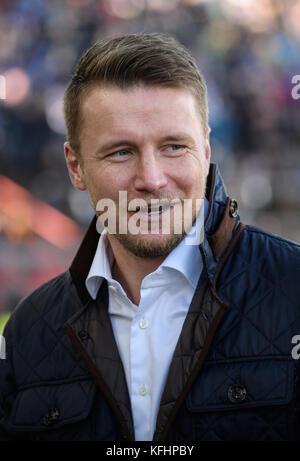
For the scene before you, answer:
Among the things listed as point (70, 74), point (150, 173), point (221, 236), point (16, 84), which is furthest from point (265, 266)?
point (16, 84)

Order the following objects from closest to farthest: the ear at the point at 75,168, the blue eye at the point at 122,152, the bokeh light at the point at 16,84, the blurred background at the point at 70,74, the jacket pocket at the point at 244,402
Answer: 1. the jacket pocket at the point at 244,402
2. the blue eye at the point at 122,152
3. the ear at the point at 75,168
4. the blurred background at the point at 70,74
5. the bokeh light at the point at 16,84

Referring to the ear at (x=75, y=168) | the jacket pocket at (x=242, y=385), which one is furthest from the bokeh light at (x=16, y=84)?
the jacket pocket at (x=242, y=385)

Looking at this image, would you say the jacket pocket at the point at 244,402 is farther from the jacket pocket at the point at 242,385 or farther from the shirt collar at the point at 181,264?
the shirt collar at the point at 181,264

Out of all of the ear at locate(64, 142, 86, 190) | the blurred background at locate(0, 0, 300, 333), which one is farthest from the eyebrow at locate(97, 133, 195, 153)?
the blurred background at locate(0, 0, 300, 333)

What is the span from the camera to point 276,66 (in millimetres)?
8289

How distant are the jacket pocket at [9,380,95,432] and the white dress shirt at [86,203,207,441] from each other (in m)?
0.15

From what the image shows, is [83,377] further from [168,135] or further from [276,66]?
[276,66]

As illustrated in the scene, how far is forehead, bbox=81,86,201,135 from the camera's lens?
1878 mm

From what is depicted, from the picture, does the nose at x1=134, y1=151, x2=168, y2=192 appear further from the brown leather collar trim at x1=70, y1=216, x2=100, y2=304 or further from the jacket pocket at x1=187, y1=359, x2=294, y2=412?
→ the jacket pocket at x1=187, y1=359, x2=294, y2=412

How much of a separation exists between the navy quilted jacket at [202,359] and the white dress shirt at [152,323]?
0.05 metres

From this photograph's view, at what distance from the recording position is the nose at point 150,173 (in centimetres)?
187

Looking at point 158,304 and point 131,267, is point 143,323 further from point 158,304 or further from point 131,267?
point 131,267

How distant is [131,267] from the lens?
2.09 metres

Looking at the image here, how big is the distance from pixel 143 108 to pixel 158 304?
24.8 inches
